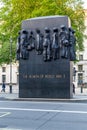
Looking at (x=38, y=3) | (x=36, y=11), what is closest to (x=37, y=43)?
(x=36, y=11)

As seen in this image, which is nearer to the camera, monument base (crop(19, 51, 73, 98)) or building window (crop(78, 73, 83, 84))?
monument base (crop(19, 51, 73, 98))

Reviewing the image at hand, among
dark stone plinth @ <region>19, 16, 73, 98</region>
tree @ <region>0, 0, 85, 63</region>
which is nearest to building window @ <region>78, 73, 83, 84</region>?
tree @ <region>0, 0, 85, 63</region>

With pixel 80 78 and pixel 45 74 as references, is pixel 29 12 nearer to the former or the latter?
pixel 45 74

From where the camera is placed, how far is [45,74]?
2544 cm

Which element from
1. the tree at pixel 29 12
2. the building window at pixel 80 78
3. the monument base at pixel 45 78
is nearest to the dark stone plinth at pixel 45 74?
the monument base at pixel 45 78

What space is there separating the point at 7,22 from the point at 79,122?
103 ft

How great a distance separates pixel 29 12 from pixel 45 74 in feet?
55.7

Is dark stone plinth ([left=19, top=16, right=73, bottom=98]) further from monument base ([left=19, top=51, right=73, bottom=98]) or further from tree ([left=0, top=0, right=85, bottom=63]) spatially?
tree ([left=0, top=0, right=85, bottom=63])

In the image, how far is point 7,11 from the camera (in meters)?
44.4

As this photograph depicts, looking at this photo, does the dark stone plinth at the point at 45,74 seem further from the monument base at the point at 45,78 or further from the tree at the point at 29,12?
the tree at the point at 29,12

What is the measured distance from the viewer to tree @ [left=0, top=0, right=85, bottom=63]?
39119 mm

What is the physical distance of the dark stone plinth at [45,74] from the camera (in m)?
25.0

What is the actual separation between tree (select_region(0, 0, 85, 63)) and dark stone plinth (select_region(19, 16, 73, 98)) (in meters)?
12.6

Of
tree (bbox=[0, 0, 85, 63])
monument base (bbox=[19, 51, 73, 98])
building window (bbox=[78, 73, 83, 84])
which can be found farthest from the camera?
building window (bbox=[78, 73, 83, 84])
